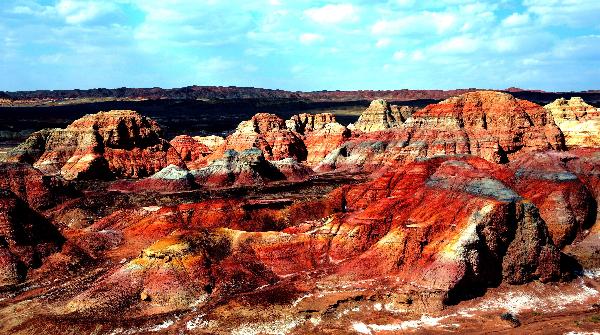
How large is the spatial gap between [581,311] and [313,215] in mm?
25687

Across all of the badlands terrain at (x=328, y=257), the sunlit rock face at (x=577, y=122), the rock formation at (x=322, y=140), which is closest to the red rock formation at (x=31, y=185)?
the badlands terrain at (x=328, y=257)

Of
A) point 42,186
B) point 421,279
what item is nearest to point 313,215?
point 421,279

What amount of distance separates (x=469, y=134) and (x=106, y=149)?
172ft

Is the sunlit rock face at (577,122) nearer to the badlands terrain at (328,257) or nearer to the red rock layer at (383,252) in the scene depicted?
the badlands terrain at (328,257)

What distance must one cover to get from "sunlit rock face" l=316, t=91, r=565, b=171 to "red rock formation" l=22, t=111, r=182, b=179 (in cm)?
2771

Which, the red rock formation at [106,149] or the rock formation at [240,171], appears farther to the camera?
the red rock formation at [106,149]

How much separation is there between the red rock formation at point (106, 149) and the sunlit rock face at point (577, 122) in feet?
194

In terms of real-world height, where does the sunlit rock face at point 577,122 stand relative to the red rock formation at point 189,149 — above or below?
above


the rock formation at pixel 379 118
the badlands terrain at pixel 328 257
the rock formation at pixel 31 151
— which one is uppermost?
the rock formation at pixel 379 118

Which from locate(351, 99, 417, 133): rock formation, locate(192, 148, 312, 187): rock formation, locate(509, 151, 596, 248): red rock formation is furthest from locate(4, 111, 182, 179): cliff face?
locate(509, 151, 596, 248): red rock formation

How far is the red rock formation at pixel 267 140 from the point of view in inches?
3804

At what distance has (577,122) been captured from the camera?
3376 inches

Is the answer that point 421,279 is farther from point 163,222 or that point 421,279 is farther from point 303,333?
point 163,222

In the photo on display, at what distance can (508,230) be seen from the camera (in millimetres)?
34125
